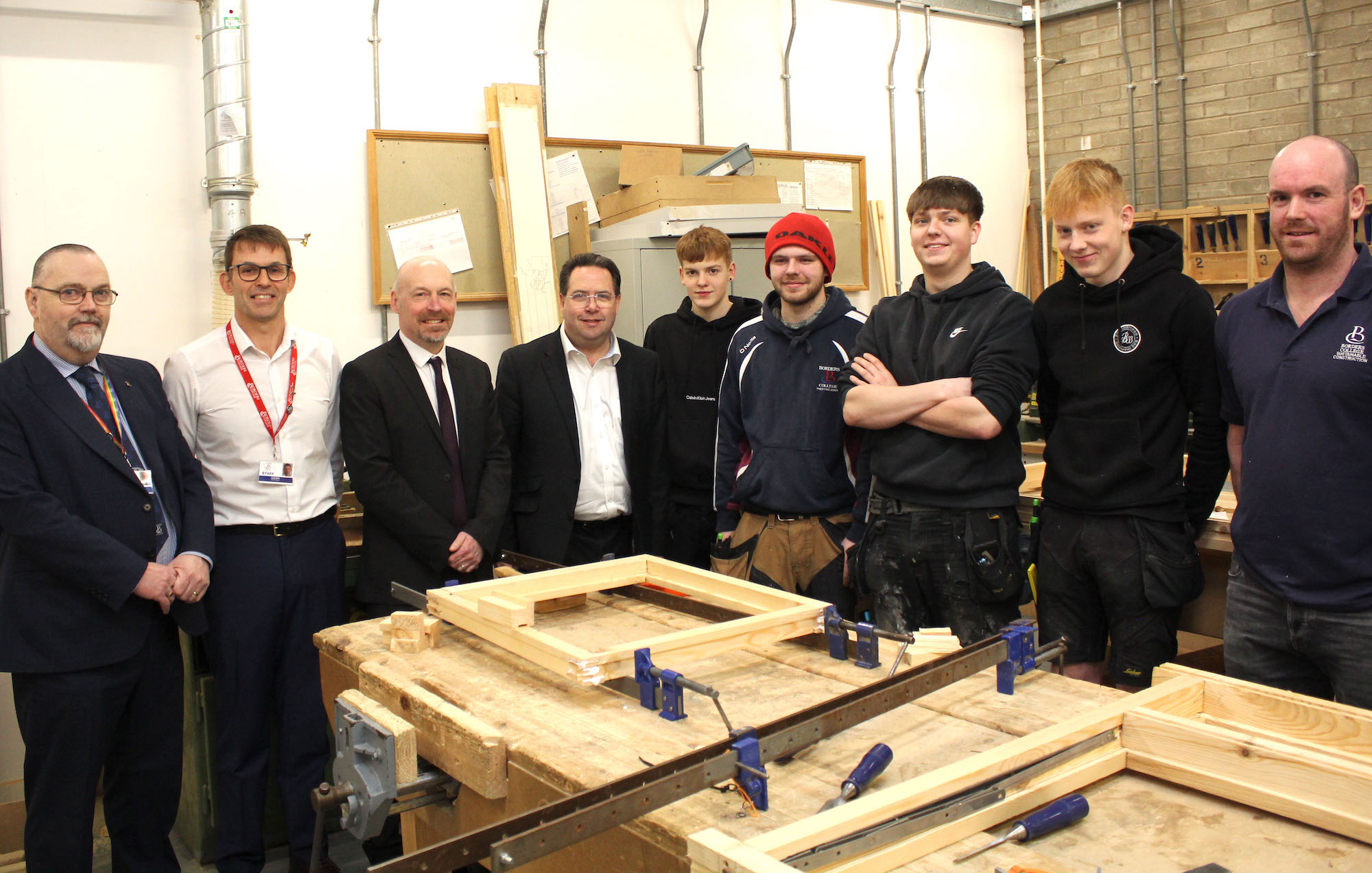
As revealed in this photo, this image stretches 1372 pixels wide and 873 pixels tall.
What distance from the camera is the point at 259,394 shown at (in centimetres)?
263

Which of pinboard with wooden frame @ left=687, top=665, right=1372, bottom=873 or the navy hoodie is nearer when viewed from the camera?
pinboard with wooden frame @ left=687, top=665, right=1372, bottom=873

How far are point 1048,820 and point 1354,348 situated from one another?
1.20 metres

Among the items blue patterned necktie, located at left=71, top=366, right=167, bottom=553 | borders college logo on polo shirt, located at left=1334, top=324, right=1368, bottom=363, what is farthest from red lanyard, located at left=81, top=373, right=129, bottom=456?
borders college logo on polo shirt, located at left=1334, top=324, right=1368, bottom=363

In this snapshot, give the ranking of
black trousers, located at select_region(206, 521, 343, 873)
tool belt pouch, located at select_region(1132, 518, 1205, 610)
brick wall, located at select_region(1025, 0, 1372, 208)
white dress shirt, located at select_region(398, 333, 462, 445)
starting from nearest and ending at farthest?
tool belt pouch, located at select_region(1132, 518, 1205, 610), black trousers, located at select_region(206, 521, 343, 873), white dress shirt, located at select_region(398, 333, 462, 445), brick wall, located at select_region(1025, 0, 1372, 208)

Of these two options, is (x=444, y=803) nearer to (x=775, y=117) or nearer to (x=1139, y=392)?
(x=1139, y=392)

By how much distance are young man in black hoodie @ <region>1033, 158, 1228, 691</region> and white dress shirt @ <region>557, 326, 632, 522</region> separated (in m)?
1.22

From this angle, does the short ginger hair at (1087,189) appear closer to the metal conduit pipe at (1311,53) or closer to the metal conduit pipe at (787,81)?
the metal conduit pipe at (787,81)

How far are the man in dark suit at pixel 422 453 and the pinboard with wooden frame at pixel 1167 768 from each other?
5.73 feet

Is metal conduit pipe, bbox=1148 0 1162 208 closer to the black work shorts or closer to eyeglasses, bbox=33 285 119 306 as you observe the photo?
the black work shorts

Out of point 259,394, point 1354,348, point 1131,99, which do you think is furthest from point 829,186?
point 1354,348

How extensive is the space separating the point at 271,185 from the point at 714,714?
3339 mm

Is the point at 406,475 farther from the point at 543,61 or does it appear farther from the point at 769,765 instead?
the point at 543,61

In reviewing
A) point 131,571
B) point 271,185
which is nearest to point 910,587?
point 131,571

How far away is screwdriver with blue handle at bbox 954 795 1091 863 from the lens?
1.12 metres
